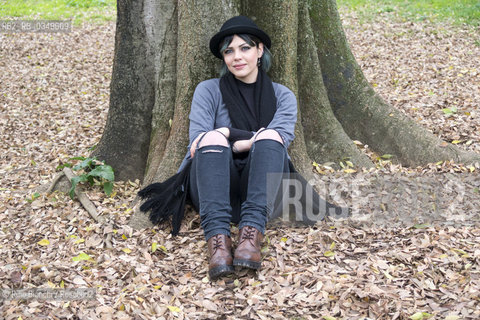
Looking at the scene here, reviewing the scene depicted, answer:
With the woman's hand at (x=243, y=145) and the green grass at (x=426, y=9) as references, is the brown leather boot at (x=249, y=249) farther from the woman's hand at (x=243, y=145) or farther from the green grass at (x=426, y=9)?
the green grass at (x=426, y=9)

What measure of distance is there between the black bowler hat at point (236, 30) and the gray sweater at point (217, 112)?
0.32m

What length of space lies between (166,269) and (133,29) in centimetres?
229

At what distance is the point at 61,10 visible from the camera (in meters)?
13.1

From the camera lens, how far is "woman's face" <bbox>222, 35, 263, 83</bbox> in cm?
372

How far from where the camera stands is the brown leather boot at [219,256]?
3256 millimetres

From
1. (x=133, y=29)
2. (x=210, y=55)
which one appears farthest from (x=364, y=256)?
(x=133, y=29)

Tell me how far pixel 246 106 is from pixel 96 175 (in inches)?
63.9

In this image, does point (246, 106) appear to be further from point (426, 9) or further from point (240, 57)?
point (426, 9)

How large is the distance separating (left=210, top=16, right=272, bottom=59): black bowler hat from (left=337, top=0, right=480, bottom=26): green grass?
7774mm

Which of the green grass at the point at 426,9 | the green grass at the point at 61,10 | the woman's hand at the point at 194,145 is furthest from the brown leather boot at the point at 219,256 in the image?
the green grass at the point at 61,10

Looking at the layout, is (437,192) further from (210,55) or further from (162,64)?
(162,64)

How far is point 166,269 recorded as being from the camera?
3.51 metres

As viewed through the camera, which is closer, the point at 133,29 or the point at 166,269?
the point at 166,269

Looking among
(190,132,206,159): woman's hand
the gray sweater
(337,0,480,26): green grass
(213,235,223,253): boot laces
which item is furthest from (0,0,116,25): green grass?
(213,235,223,253): boot laces
